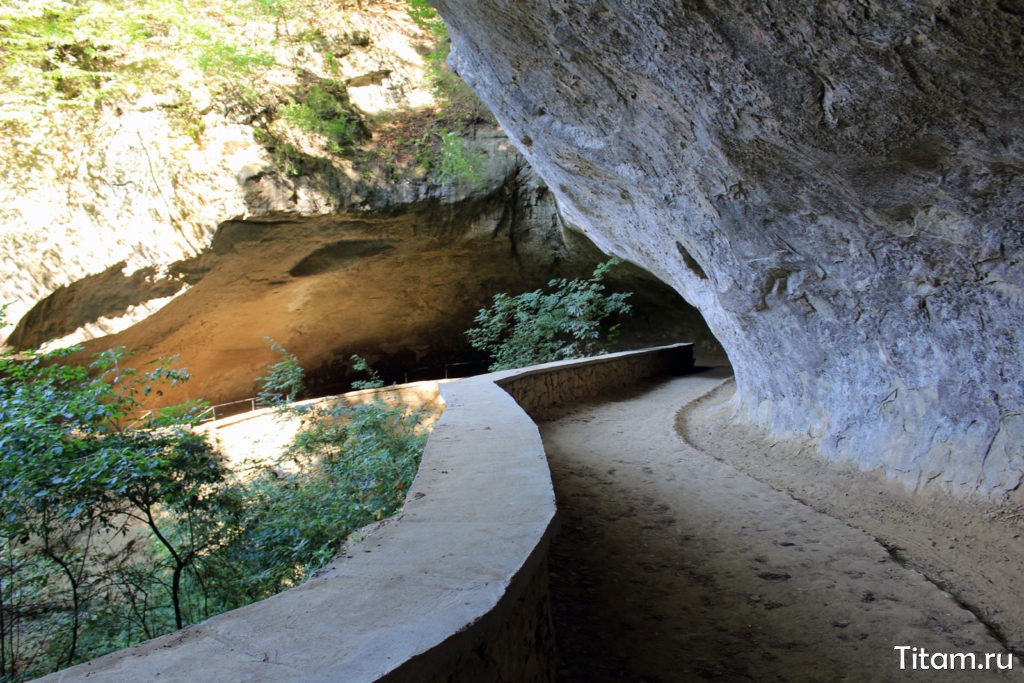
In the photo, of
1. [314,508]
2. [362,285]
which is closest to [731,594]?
[314,508]

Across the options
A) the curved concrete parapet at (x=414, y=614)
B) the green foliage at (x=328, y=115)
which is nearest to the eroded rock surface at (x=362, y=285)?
the green foliage at (x=328, y=115)

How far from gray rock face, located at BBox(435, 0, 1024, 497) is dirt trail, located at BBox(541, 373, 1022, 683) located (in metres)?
1.13

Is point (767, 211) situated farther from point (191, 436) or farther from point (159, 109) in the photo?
point (159, 109)

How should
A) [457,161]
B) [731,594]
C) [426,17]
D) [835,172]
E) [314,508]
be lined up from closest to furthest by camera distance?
[731,594] → [835,172] → [314,508] → [426,17] → [457,161]

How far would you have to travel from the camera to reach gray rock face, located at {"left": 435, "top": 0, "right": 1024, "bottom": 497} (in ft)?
8.89

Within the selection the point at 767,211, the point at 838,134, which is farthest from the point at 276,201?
the point at 838,134

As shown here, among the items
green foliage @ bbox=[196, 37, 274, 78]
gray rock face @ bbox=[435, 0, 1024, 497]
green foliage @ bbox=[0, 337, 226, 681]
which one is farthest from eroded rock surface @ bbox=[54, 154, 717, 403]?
green foliage @ bbox=[0, 337, 226, 681]

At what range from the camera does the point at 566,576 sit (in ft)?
9.50

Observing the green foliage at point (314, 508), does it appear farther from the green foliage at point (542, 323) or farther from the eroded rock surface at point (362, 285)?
the eroded rock surface at point (362, 285)

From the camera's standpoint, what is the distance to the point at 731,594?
274 centimetres

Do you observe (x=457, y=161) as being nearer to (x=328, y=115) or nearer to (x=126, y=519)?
(x=328, y=115)

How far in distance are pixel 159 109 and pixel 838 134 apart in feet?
34.5

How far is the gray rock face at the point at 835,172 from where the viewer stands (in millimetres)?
2711

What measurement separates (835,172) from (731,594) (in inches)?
92.9
